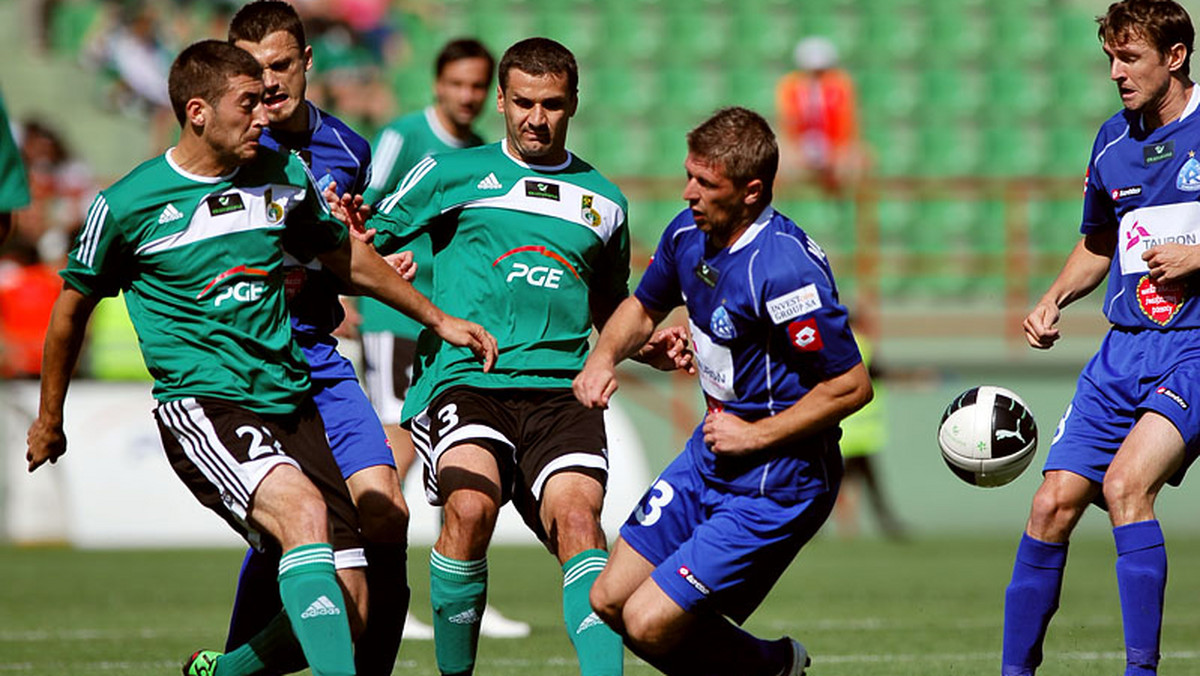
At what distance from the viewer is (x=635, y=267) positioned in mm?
15977

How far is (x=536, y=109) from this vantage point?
20.3 ft

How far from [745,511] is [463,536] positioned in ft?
3.20

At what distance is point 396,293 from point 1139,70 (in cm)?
267

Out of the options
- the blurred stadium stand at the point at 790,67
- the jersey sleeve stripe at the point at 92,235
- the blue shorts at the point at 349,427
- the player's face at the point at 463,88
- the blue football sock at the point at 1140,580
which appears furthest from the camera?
the blurred stadium stand at the point at 790,67

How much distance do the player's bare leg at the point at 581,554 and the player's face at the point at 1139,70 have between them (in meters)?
2.30

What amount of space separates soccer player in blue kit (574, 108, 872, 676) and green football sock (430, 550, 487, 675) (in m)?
0.49

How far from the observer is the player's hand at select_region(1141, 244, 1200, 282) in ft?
19.2

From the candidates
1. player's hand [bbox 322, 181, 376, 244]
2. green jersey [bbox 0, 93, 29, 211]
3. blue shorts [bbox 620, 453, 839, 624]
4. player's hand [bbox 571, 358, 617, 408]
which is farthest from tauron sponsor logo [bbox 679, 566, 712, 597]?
green jersey [bbox 0, 93, 29, 211]

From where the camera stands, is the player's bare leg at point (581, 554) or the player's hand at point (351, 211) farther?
the player's hand at point (351, 211)

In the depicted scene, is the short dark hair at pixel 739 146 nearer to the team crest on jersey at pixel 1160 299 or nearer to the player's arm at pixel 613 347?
the player's arm at pixel 613 347

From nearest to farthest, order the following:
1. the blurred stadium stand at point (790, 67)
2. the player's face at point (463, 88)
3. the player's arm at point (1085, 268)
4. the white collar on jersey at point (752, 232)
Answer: the white collar on jersey at point (752, 232), the player's arm at point (1085, 268), the player's face at point (463, 88), the blurred stadium stand at point (790, 67)

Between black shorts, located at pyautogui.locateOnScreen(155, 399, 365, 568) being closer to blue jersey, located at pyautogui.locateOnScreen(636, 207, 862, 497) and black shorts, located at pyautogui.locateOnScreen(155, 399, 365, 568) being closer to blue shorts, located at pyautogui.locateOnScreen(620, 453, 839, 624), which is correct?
blue shorts, located at pyautogui.locateOnScreen(620, 453, 839, 624)

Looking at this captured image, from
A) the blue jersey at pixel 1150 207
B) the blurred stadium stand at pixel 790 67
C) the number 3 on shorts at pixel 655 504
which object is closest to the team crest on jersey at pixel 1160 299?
the blue jersey at pixel 1150 207

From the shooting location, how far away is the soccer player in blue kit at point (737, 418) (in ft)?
17.7
